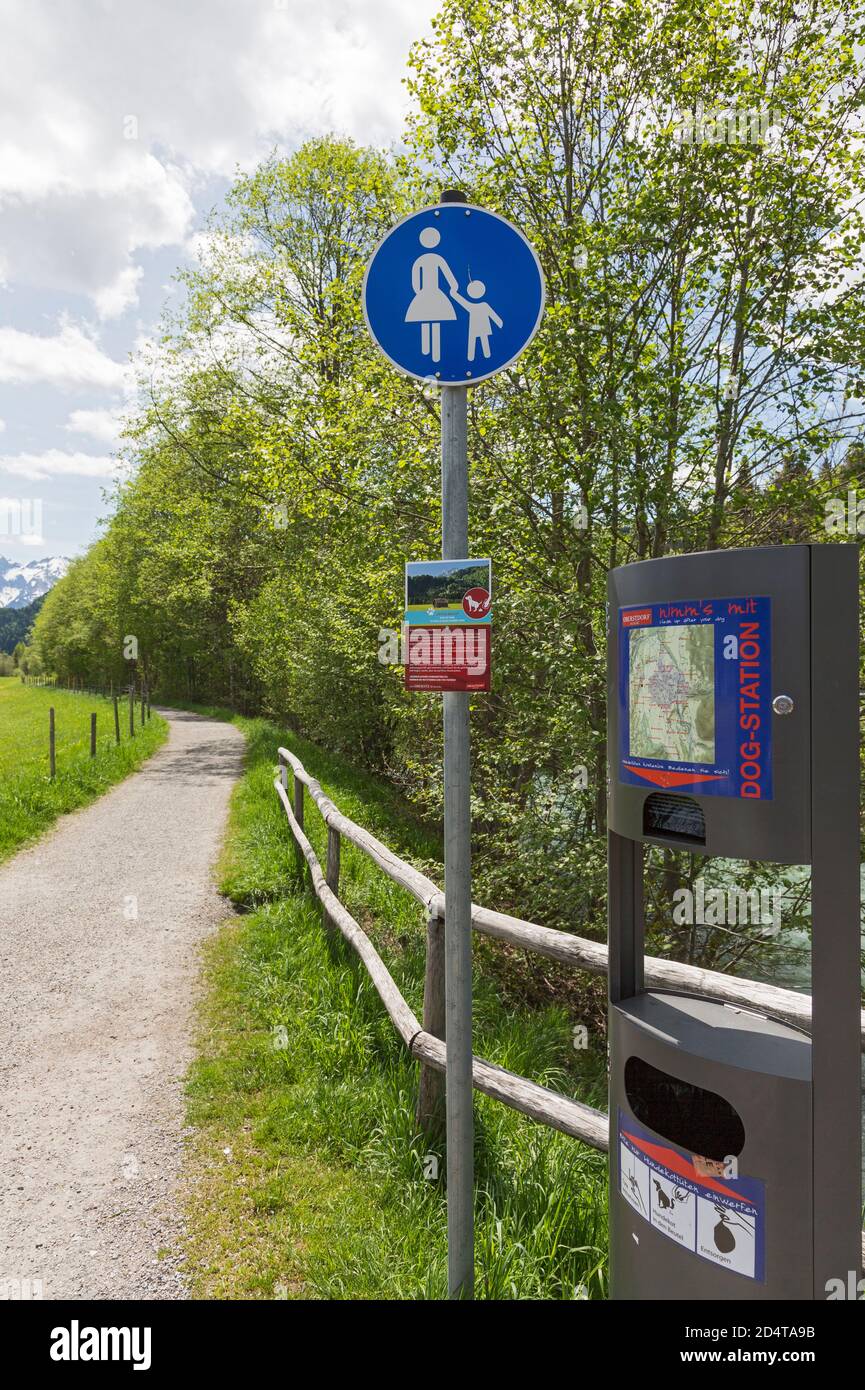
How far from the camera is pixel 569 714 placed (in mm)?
5934

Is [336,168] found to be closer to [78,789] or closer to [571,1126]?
[78,789]

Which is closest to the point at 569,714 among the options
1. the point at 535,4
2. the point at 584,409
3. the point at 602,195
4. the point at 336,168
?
the point at 584,409

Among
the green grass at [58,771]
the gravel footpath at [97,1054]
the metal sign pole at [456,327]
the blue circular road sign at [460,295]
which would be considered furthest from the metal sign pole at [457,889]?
the green grass at [58,771]

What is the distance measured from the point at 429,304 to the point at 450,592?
2.83ft

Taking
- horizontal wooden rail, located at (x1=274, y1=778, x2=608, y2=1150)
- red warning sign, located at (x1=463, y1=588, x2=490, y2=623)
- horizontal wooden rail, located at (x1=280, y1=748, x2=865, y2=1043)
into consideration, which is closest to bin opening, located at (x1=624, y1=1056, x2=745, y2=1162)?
horizontal wooden rail, located at (x1=280, y1=748, x2=865, y2=1043)

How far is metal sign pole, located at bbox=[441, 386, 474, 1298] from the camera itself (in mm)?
2141

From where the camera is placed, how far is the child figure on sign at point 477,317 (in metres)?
2.17

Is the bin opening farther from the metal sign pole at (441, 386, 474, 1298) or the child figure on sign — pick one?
the child figure on sign

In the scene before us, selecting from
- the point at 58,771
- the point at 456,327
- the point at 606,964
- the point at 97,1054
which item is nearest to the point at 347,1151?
the point at 606,964

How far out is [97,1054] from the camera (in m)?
4.43

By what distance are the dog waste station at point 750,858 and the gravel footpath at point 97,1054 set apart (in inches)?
79.7

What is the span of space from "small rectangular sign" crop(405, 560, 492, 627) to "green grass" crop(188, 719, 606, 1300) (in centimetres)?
208

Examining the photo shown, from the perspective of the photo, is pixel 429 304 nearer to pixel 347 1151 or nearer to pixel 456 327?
pixel 456 327
